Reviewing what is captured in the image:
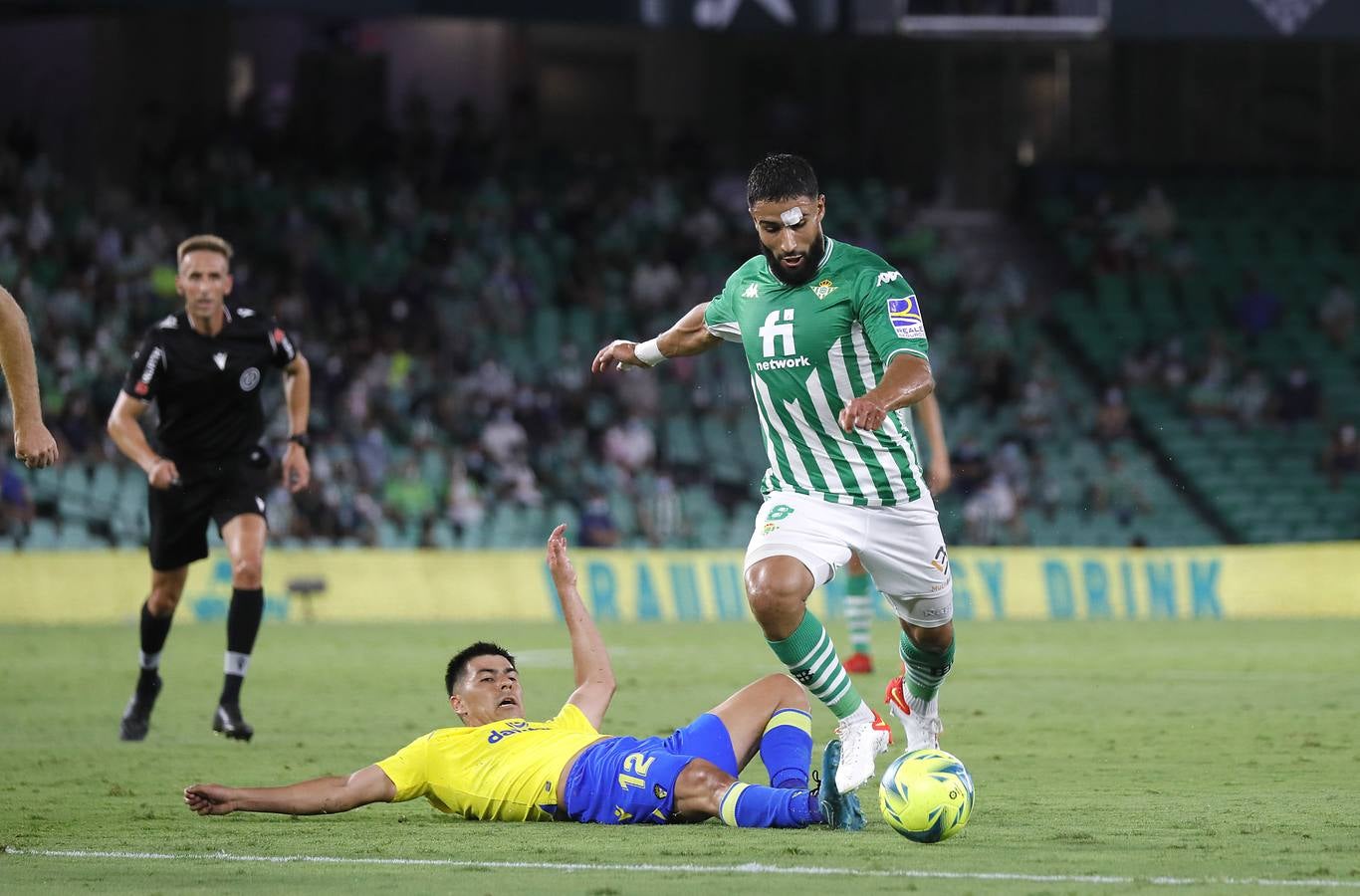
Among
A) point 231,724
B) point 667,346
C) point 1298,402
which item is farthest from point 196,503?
point 1298,402

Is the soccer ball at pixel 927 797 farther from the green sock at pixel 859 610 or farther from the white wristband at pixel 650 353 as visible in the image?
the green sock at pixel 859 610

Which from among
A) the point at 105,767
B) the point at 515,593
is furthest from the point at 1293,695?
the point at 515,593

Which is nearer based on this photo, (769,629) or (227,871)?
(227,871)

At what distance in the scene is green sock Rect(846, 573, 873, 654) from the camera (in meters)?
14.8

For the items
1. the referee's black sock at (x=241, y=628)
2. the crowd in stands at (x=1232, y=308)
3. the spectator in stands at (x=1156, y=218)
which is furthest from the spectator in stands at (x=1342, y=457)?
the referee's black sock at (x=241, y=628)

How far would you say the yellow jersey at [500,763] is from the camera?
24.5 feet

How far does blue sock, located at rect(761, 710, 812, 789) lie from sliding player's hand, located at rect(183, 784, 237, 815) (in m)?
1.86

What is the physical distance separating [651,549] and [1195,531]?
25.9 ft

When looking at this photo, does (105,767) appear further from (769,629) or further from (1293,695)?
(1293,695)

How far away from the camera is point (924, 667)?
8805 millimetres

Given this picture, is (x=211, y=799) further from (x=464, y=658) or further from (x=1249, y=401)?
(x=1249, y=401)

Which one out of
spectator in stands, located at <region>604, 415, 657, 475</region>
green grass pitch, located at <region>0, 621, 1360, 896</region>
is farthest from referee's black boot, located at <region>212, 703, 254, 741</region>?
spectator in stands, located at <region>604, 415, 657, 475</region>

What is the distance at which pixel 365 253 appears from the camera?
2939 cm

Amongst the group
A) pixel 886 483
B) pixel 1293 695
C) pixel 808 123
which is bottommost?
pixel 1293 695
